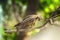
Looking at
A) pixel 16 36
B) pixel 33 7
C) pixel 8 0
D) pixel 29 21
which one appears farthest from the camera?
pixel 8 0

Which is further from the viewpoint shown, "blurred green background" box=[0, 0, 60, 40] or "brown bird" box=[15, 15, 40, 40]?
"blurred green background" box=[0, 0, 60, 40]

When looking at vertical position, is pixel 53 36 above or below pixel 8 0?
below

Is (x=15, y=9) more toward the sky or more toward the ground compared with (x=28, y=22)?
more toward the sky

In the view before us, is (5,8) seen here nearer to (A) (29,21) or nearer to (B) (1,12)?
(B) (1,12)

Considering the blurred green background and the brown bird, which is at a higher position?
the blurred green background

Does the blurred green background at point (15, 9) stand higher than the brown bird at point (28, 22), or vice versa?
the blurred green background at point (15, 9)

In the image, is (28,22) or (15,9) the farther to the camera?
(15,9)

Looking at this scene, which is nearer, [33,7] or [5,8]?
[33,7]

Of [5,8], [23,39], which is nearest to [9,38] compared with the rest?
[23,39]

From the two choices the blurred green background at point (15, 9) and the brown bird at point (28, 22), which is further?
the blurred green background at point (15, 9)

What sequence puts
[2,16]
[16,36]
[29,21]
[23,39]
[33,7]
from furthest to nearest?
[2,16] < [33,7] < [16,36] < [23,39] < [29,21]

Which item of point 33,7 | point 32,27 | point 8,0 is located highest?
point 8,0
